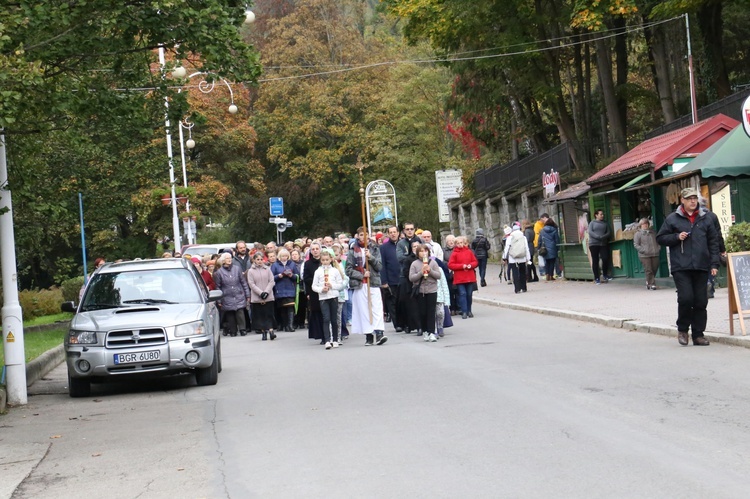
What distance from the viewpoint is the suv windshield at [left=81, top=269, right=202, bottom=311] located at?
14078mm

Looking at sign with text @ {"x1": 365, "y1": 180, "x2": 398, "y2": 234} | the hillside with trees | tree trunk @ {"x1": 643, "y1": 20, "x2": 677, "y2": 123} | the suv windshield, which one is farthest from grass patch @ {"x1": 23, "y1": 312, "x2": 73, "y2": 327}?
tree trunk @ {"x1": 643, "y1": 20, "x2": 677, "y2": 123}

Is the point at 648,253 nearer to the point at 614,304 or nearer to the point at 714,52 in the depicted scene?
the point at 614,304

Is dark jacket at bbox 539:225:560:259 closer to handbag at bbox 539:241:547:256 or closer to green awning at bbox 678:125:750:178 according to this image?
handbag at bbox 539:241:547:256

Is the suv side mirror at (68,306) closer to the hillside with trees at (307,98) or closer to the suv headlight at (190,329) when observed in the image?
the hillside with trees at (307,98)

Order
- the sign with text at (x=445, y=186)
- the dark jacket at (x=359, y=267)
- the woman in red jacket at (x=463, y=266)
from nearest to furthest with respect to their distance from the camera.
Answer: the dark jacket at (x=359, y=267) < the woman in red jacket at (x=463, y=266) < the sign with text at (x=445, y=186)

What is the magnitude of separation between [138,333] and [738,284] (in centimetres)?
799

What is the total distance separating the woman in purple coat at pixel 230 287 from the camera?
22.9 m

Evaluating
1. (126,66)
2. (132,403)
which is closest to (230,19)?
(126,66)

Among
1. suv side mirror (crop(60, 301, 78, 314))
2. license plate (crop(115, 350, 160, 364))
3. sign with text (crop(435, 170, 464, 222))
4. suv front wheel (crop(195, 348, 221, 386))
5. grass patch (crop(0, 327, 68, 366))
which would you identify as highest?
sign with text (crop(435, 170, 464, 222))

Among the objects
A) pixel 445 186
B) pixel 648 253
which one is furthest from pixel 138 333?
pixel 445 186

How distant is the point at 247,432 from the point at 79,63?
6.02 m

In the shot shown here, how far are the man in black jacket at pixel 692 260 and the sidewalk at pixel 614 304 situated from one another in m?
0.51

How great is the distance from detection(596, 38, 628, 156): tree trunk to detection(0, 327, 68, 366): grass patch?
63.8ft

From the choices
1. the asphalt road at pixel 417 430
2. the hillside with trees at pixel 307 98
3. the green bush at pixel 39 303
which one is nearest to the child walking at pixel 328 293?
the asphalt road at pixel 417 430
